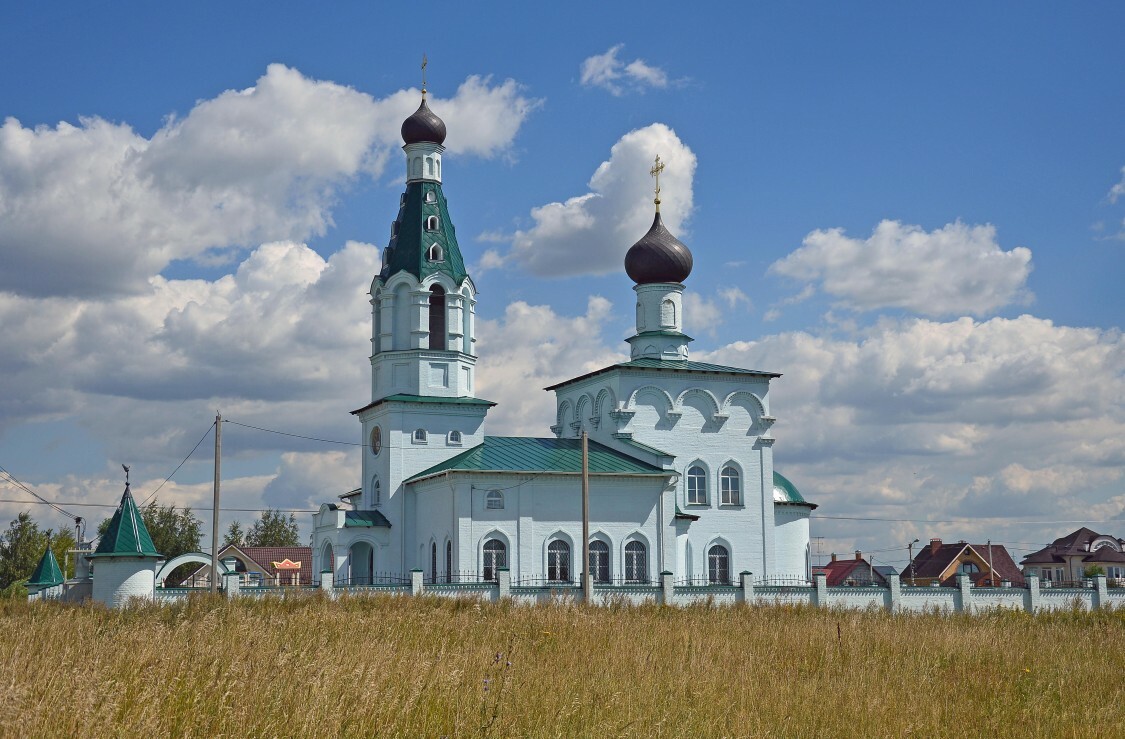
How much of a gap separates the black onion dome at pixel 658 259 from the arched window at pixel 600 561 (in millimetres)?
8981

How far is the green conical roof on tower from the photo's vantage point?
32906 mm

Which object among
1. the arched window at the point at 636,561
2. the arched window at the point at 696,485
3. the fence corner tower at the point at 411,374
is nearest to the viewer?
the arched window at the point at 636,561

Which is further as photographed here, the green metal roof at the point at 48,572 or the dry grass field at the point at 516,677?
the green metal roof at the point at 48,572

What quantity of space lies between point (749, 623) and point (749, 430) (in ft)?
67.5

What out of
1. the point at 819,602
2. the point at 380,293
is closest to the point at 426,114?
the point at 380,293

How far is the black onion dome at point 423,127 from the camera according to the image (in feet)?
111

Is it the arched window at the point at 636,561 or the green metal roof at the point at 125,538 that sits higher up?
the green metal roof at the point at 125,538

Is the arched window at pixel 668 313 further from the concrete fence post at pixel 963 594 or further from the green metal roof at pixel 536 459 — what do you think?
the concrete fence post at pixel 963 594

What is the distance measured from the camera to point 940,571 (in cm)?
5856

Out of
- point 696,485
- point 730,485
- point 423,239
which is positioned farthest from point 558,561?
point 423,239

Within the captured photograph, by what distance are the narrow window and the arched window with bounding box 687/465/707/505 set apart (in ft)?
26.6

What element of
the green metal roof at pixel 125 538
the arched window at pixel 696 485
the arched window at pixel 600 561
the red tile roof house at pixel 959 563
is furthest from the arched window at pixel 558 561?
the red tile roof house at pixel 959 563

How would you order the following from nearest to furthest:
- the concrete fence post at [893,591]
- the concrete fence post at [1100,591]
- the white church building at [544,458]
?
the concrete fence post at [893,591] < the white church building at [544,458] < the concrete fence post at [1100,591]

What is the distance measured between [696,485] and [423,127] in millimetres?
13157
